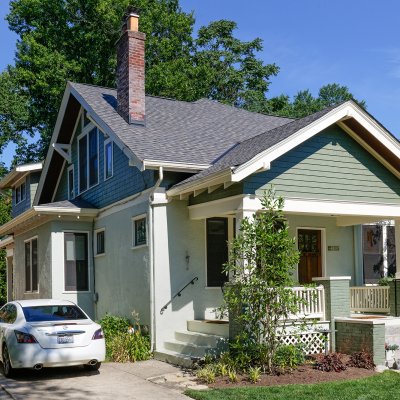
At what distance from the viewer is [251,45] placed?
43750mm

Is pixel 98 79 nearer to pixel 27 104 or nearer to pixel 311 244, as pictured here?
pixel 27 104

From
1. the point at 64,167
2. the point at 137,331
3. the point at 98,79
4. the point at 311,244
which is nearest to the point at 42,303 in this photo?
the point at 137,331

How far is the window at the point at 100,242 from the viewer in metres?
18.2

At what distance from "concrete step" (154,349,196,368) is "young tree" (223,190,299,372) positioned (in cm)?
126

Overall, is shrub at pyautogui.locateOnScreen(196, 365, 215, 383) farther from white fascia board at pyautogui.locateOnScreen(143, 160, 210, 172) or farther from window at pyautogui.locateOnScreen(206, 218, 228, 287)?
white fascia board at pyautogui.locateOnScreen(143, 160, 210, 172)

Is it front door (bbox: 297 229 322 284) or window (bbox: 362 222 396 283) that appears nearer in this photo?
front door (bbox: 297 229 322 284)

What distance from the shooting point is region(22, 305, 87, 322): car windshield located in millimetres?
11859

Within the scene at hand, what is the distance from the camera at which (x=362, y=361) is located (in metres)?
11.9

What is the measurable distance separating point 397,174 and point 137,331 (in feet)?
23.8

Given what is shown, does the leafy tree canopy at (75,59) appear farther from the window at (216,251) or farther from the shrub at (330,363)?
the shrub at (330,363)

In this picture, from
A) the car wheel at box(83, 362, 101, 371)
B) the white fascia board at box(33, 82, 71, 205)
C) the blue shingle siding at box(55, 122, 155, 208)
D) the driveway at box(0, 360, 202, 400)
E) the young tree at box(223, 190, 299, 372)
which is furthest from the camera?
the white fascia board at box(33, 82, 71, 205)

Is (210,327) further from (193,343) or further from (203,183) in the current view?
(203,183)

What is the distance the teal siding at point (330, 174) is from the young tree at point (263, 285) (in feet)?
4.58

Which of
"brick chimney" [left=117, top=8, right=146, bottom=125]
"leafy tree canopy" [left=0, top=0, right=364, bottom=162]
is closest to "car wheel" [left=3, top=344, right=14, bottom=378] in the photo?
"brick chimney" [left=117, top=8, right=146, bottom=125]
